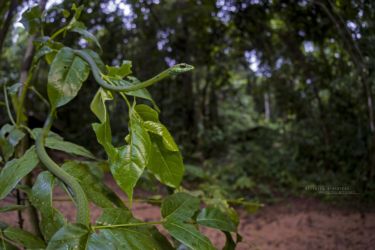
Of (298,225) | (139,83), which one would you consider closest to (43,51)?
(139,83)

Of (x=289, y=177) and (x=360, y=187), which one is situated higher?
(x=360, y=187)

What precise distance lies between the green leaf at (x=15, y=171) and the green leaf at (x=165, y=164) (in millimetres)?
186

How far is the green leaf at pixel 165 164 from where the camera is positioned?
53 cm

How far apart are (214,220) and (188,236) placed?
14cm

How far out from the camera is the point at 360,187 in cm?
192

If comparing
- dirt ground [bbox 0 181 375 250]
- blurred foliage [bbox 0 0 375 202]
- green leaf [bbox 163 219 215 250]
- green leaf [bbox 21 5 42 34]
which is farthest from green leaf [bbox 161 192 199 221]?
blurred foliage [bbox 0 0 375 202]

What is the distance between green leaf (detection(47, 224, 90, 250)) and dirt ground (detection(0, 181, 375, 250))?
51 cm

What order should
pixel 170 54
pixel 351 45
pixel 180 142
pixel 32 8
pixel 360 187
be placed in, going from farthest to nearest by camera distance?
pixel 180 142
pixel 170 54
pixel 360 187
pixel 351 45
pixel 32 8

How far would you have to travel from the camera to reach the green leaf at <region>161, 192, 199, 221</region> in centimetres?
54

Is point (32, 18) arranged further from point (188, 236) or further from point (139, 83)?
point (188, 236)

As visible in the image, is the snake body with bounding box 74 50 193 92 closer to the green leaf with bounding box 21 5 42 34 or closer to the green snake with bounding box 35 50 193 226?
the green snake with bounding box 35 50 193 226

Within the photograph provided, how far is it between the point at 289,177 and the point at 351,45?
6.87 ft

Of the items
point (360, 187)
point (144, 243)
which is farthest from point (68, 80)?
point (360, 187)

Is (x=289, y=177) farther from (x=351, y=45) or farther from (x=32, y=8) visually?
(x=32, y=8)
